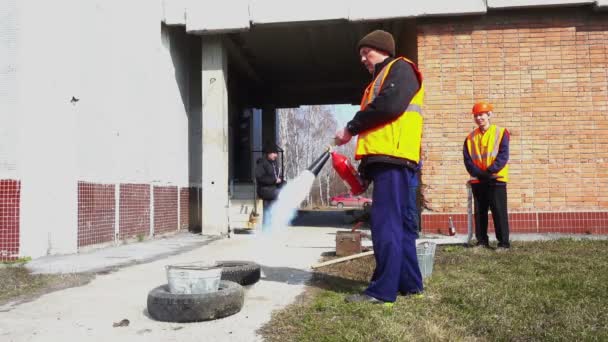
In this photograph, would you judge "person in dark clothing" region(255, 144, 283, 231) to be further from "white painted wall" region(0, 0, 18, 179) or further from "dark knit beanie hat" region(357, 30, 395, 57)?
"dark knit beanie hat" region(357, 30, 395, 57)

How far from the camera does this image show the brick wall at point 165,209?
9781 millimetres

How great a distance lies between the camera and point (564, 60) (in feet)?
29.3

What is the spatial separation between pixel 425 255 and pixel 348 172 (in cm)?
121

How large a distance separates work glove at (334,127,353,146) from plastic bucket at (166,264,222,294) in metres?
1.41

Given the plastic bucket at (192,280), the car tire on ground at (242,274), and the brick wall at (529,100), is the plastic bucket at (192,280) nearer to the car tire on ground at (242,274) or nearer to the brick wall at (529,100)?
the car tire on ground at (242,274)

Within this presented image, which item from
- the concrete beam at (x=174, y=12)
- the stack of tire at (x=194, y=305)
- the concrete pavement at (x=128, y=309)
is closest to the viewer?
the concrete pavement at (x=128, y=309)

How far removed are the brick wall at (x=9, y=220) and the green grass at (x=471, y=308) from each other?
13.8 ft

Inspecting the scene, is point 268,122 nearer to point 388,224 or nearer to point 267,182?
point 267,182

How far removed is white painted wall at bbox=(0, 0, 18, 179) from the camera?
648 centimetres

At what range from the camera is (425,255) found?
4.56 meters

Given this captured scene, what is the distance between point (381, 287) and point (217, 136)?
23.7 ft

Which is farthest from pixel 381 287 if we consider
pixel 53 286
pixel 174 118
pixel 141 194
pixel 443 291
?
pixel 174 118

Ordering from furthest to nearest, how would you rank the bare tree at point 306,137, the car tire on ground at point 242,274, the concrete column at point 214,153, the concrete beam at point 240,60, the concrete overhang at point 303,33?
the bare tree at point 306,137 → the concrete beam at point 240,60 → the concrete column at point 214,153 → the concrete overhang at point 303,33 → the car tire on ground at point 242,274

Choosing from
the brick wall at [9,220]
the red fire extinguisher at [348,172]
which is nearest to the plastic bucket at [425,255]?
the red fire extinguisher at [348,172]
